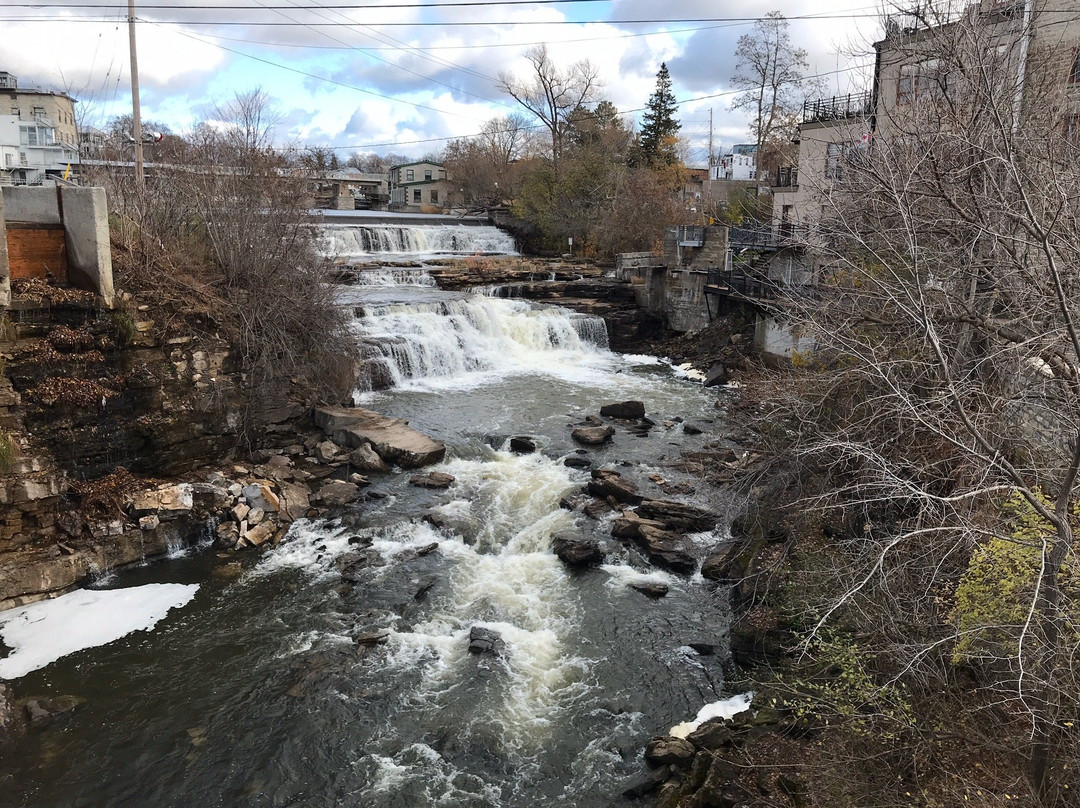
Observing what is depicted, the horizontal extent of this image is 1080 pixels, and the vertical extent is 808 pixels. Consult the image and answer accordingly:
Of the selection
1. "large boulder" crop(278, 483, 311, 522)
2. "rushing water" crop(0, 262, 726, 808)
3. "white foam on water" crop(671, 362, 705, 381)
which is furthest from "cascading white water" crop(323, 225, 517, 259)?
"rushing water" crop(0, 262, 726, 808)

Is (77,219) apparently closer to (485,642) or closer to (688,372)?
(485,642)

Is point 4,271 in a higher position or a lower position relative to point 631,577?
higher

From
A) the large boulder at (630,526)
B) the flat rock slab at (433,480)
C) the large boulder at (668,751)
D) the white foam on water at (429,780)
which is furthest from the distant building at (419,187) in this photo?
the large boulder at (668,751)

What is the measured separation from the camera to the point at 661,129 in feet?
139

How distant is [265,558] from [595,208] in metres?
28.5

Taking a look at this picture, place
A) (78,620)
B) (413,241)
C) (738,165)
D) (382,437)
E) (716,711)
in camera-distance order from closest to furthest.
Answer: (716,711) < (78,620) < (382,437) < (413,241) < (738,165)

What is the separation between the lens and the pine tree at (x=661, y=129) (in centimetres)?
4125

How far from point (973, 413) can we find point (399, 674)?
6.51 meters

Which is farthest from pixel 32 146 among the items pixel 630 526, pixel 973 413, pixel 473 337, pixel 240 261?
pixel 973 413

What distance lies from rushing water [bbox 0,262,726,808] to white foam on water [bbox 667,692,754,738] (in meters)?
0.17

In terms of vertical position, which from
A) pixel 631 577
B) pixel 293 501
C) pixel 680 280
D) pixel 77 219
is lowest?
pixel 631 577

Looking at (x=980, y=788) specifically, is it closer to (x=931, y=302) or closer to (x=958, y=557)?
(x=958, y=557)

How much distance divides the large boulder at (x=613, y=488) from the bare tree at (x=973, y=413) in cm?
409

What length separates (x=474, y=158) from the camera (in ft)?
172
